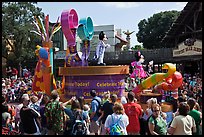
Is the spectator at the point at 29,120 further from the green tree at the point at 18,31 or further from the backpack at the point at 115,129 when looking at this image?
the green tree at the point at 18,31

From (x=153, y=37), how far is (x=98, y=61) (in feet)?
126

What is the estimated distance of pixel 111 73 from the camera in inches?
451

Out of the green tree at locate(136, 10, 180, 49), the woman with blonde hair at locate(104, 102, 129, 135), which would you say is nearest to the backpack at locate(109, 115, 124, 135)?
the woman with blonde hair at locate(104, 102, 129, 135)

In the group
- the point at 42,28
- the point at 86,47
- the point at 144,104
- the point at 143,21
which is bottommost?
the point at 144,104

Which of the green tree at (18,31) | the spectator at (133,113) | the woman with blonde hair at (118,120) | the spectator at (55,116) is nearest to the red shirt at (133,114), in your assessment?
the spectator at (133,113)

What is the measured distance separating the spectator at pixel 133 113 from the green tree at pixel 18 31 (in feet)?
95.5

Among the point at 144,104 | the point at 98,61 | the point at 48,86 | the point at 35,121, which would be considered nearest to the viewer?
the point at 35,121

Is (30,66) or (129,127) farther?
(30,66)

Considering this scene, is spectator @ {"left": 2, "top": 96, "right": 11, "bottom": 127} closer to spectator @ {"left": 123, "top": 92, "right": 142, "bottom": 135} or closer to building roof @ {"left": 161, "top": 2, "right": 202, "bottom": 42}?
spectator @ {"left": 123, "top": 92, "right": 142, "bottom": 135}

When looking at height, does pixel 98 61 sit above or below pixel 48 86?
above

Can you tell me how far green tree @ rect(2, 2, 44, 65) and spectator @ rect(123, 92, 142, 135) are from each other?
95.5 ft

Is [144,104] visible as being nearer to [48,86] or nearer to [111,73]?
[111,73]

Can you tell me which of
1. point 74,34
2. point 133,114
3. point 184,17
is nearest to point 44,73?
point 74,34

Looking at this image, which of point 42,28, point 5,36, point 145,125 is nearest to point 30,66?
point 5,36
